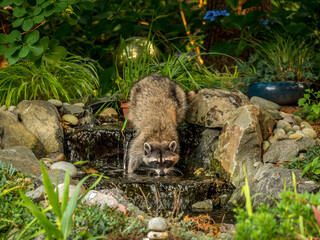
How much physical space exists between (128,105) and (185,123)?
3.26 ft

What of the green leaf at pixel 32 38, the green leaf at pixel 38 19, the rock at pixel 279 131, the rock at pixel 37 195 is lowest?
the rock at pixel 279 131

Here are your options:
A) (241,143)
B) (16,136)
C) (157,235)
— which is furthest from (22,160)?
(241,143)

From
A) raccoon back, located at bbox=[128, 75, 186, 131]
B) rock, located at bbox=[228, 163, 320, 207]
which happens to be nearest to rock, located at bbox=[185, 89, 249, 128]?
raccoon back, located at bbox=[128, 75, 186, 131]

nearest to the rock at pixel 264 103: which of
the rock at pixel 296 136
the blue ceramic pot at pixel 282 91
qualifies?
the blue ceramic pot at pixel 282 91

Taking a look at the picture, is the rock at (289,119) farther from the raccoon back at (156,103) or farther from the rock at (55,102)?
the rock at (55,102)

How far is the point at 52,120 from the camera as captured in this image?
22.7 ft

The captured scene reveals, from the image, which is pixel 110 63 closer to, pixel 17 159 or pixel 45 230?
pixel 17 159

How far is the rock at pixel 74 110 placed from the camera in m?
7.47

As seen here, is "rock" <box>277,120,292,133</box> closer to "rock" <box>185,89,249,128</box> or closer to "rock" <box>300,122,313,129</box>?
"rock" <box>300,122,313,129</box>

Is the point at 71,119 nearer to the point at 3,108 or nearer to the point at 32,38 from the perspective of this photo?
the point at 3,108

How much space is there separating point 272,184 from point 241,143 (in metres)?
0.97

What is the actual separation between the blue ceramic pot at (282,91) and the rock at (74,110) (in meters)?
3.20

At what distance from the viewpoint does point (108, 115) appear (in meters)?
7.70

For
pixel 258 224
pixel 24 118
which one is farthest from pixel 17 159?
pixel 258 224
